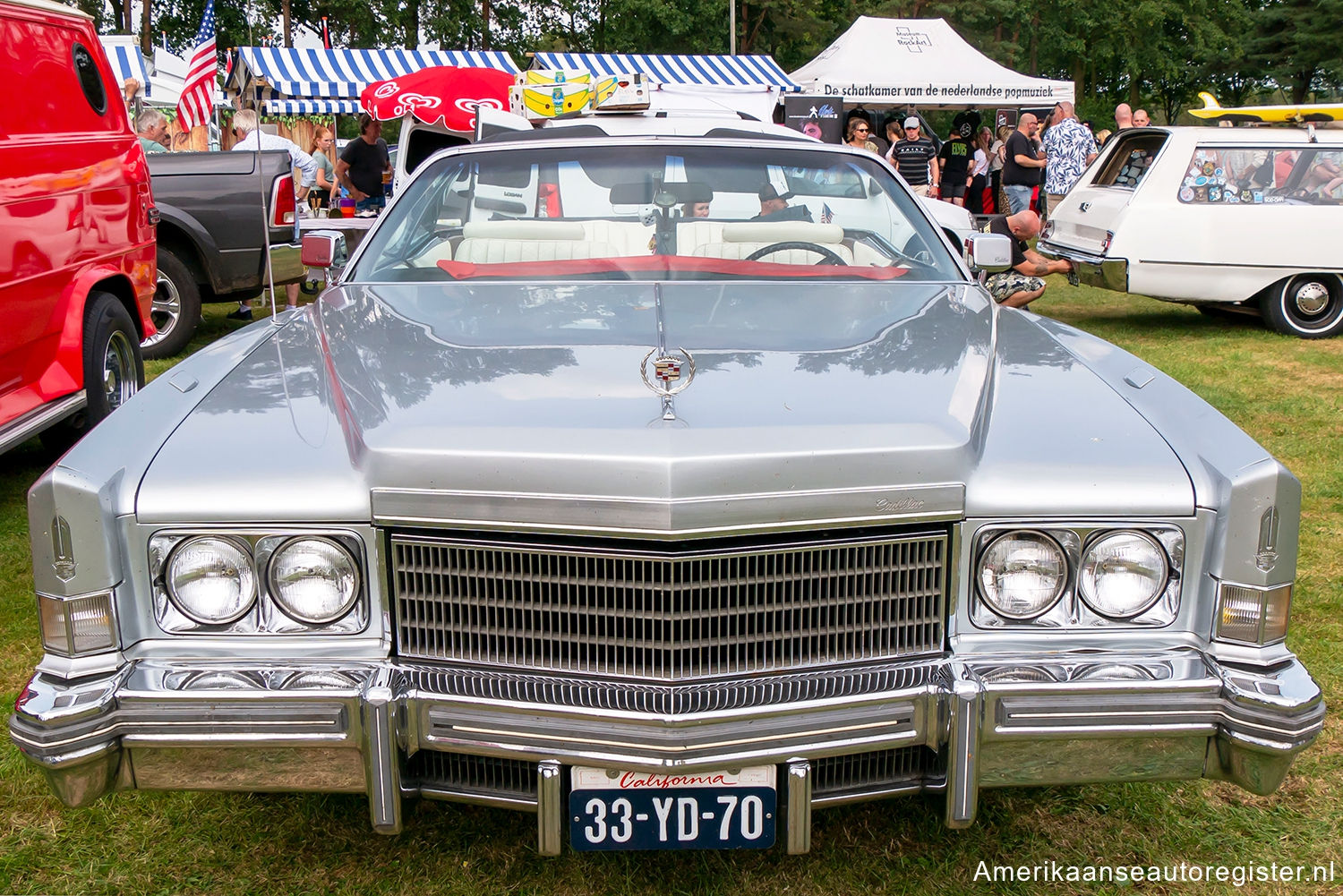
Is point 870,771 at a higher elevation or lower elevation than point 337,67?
lower

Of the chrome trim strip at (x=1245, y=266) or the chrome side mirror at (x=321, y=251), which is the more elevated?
the chrome side mirror at (x=321, y=251)

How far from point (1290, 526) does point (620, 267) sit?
1860mm

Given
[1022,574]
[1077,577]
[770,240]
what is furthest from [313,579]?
[770,240]

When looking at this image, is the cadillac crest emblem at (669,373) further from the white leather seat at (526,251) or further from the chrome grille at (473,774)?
the white leather seat at (526,251)

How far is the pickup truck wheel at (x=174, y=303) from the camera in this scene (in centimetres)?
838

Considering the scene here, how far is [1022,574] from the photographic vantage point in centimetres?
220

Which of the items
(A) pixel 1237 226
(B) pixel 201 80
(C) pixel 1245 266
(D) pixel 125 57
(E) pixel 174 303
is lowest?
(E) pixel 174 303

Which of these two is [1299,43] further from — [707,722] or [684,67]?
[707,722]

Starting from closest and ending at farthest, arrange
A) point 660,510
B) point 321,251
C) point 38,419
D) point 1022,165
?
1. point 660,510
2. point 321,251
3. point 38,419
4. point 1022,165

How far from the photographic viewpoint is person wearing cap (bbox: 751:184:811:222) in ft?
11.9

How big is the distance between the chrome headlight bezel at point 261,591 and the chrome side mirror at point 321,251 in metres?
1.89

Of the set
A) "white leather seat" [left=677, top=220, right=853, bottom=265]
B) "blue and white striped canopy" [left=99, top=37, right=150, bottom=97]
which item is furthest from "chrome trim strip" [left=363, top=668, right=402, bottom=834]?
"blue and white striped canopy" [left=99, top=37, right=150, bottom=97]

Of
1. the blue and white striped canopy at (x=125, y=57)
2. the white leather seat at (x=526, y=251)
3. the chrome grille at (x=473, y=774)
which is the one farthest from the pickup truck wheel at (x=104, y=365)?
the blue and white striped canopy at (x=125, y=57)

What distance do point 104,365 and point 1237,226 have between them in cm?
852
